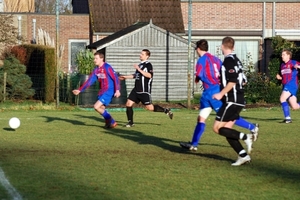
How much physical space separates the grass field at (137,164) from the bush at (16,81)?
25.6ft

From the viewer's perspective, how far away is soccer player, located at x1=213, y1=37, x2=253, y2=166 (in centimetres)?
1025

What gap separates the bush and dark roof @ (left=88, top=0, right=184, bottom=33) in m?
6.78

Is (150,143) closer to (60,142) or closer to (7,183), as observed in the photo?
(60,142)

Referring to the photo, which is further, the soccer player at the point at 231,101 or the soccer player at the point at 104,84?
the soccer player at the point at 104,84

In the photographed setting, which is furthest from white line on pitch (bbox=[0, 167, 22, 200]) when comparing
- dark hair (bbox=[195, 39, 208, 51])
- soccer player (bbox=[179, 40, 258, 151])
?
dark hair (bbox=[195, 39, 208, 51])

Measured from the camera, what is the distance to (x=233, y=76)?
10.2 metres

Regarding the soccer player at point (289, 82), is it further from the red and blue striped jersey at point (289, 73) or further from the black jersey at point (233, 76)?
the black jersey at point (233, 76)

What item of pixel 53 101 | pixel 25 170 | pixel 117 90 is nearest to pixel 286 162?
pixel 25 170

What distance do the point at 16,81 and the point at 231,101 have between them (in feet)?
51.4

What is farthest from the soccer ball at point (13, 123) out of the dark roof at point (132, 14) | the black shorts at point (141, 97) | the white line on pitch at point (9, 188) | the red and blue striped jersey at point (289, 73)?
the dark roof at point (132, 14)

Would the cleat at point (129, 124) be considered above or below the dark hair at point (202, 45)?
below

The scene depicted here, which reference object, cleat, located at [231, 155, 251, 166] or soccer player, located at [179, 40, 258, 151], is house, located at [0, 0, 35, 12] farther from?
cleat, located at [231, 155, 251, 166]

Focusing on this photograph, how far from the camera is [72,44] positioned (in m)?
33.8

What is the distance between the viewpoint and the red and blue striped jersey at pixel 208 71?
1205cm
